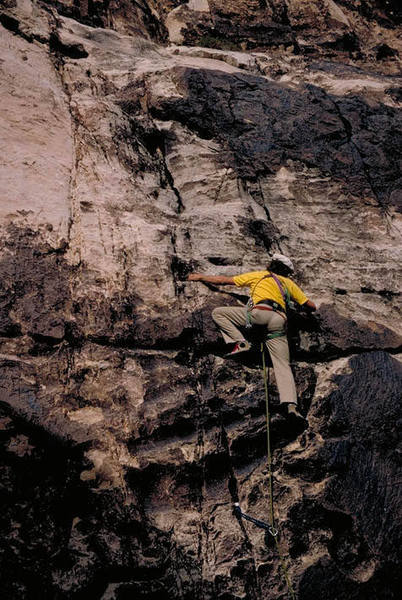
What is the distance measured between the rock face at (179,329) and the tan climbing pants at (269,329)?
0.23 meters

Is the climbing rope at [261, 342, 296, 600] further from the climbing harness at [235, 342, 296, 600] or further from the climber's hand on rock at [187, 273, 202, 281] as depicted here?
the climber's hand on rock at [187, 273, 202, 281]

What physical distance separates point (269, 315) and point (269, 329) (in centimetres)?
17

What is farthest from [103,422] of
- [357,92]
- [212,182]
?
[357,92]

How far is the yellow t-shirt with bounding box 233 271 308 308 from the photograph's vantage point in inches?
198

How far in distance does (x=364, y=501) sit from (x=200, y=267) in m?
3.36

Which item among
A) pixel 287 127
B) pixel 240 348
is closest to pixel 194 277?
pixel 240 348

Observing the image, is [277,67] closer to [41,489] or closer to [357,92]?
[357,92]

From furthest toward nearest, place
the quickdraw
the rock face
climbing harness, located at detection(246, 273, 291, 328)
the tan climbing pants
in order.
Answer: climbing harness, located at detection(246, 273, 291, 328)
the tan climbing pants
the quickdraw
the rock face

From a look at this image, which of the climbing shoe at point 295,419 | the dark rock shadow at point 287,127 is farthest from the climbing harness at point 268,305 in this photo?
the dark rock shadow at point 287,127

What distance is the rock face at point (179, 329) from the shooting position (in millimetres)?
3848

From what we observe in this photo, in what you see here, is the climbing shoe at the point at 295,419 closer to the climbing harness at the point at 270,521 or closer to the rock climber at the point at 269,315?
the rock climber at the point at 269,315

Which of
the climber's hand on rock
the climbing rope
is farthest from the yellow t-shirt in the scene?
the climbing rope

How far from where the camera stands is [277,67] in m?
9.59

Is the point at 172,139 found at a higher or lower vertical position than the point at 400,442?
higher
